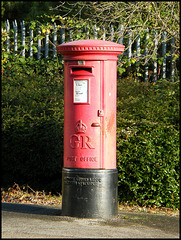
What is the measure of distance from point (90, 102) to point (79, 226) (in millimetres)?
1314

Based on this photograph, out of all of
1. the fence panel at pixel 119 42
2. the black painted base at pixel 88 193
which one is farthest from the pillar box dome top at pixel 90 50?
the fence panel at pixel 119 42

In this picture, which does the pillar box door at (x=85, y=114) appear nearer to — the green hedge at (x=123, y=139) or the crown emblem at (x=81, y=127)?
the crown emblem at (x=81, y=127)

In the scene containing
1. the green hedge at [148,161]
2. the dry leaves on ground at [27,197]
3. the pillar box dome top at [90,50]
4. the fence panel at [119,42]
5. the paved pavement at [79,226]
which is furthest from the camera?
the fence panel at [119,42]

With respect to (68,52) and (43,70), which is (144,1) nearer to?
(43,70)

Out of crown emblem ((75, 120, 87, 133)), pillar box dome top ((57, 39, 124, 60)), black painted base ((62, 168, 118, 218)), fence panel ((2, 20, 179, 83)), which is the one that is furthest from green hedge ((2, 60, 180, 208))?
pillar box dome top ((57, 39, 124, 60))

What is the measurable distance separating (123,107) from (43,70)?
3.41 meters

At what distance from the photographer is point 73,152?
5270 mm

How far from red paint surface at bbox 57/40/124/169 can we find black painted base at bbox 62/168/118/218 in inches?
3.5

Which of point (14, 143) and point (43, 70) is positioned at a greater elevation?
point (43, 70)

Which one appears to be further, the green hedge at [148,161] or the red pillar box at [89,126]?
the green hedge at [148,161]

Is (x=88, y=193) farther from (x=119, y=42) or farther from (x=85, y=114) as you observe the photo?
(x=119, y=42)


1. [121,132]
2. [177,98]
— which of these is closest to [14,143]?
[121,132]

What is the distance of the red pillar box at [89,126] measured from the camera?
5172 mm

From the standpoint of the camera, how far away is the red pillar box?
5.17m
